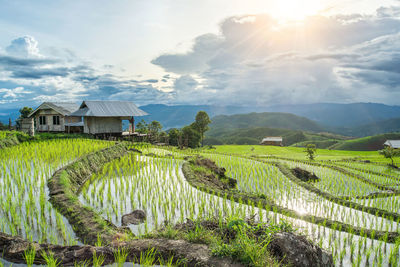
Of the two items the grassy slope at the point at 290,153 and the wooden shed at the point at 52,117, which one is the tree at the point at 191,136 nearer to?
the grassy slope at the point at 290,153

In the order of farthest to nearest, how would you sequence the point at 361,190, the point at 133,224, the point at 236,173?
the point at 236,173 → the point at 361,190 → the point at 133,224

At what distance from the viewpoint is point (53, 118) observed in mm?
30844

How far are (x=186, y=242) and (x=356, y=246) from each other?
12.3ft

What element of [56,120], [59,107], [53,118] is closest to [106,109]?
[59,107]

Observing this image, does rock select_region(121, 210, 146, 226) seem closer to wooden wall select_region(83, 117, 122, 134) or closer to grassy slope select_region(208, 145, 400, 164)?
wooden wall select_region(83, 117, 122, 134)

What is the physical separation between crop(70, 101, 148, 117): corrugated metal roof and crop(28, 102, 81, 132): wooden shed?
3.59 metres

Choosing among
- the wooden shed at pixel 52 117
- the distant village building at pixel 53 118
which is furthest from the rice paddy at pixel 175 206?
the wooden shed at pixel 52 117

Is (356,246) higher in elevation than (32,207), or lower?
lower

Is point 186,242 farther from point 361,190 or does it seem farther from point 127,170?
point 361,190

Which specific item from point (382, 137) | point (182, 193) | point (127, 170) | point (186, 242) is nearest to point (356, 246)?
point (186, 242)

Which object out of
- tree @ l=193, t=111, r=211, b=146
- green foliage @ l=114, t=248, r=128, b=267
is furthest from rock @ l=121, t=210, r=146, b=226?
tree @ l=193, t=111, r=211, b=146

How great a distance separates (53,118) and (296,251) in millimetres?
33907

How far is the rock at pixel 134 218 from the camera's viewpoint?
5.66 meters

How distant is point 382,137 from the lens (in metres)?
88.4
